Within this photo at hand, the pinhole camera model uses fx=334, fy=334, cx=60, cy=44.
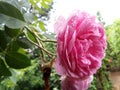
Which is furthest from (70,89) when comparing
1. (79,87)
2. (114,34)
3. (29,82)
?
(114,34)

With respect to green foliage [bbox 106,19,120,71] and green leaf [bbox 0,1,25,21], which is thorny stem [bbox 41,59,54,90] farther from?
green foliage [bbox 106,19,120,71]

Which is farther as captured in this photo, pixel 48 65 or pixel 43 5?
pixel 43 5

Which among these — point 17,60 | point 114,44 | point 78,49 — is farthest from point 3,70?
point 114,44

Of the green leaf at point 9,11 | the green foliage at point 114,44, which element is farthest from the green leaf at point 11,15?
the green foliage at point 114,44

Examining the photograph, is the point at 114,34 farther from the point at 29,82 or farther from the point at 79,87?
the point at 79,87

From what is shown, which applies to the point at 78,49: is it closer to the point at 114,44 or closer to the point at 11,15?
the point at 11,15

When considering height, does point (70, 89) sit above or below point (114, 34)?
above

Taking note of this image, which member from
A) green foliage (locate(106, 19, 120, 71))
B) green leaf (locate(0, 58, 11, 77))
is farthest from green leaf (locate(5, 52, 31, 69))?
green foliage (locate(106, 19, 120, 71))
